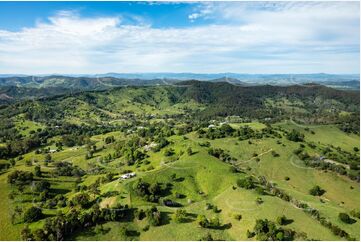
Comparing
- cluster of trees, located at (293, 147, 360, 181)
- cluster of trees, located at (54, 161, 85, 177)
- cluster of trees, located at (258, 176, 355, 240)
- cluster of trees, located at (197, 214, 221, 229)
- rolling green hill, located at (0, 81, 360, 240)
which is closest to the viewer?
cluster of trees, located at (258, 176, 355, 240)

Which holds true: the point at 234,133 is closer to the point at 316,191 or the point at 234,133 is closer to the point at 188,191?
the point at 316,191

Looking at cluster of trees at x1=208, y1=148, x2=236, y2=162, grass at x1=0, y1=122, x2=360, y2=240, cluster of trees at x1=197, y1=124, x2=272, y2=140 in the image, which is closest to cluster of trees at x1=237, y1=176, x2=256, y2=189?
grass at x1=0, y1=122, x2=360, y2=240

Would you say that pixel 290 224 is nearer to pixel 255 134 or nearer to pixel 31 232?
pixel 31 232

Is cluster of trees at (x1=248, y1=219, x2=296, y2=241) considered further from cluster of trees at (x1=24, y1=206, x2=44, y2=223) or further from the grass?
cluster of trees at (x1=24, y1=206, x2=44, y2=223)

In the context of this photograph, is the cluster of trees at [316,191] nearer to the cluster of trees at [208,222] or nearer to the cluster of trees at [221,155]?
the cluster of trees at [221,155]

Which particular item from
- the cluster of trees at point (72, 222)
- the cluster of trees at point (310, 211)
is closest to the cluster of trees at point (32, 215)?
the cluster of trees at point (72, 222)

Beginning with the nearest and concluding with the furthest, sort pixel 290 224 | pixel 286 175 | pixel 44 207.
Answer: pixel 290 224, pixel 44 207, pixel 286 175

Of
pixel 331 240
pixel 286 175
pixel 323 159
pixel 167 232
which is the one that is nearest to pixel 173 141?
pixel 286 175

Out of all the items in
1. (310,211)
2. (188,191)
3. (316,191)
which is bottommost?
(316,191)

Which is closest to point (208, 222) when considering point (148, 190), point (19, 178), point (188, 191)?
point (188, 191)

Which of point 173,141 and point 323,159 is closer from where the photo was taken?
point 323,159

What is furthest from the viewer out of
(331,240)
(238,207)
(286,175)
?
(286,175)
